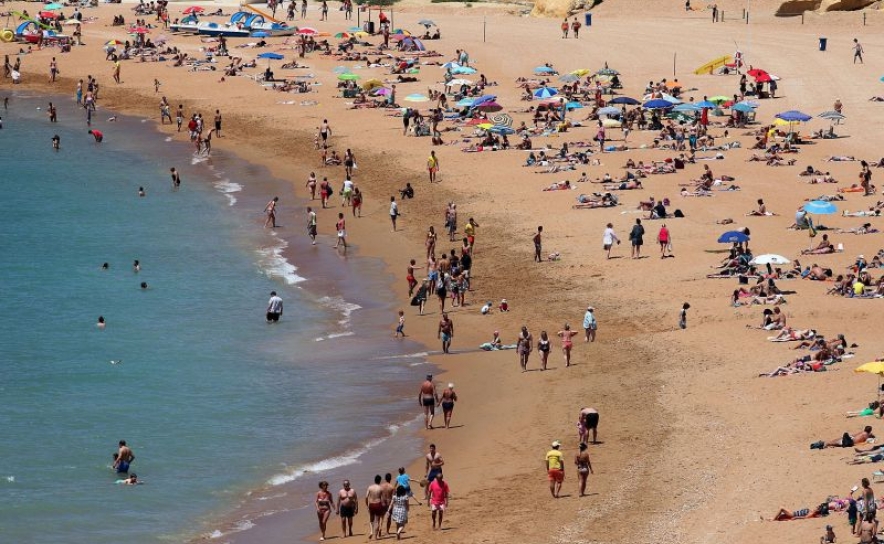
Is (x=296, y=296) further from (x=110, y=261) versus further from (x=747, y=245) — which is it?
(x=747, y=245)

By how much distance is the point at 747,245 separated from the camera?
41500 millimetres

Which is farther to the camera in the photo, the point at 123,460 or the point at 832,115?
the point at 832,115

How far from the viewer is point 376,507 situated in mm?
26250

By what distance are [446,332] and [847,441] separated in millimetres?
12040

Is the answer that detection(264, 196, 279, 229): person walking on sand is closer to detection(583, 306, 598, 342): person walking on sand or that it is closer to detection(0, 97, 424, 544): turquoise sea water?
detection(0, 97, 424, 544): turquoise sea water

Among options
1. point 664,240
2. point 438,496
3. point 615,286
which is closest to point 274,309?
point 615,286

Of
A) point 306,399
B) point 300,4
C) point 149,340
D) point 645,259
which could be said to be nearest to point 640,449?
point 306,399

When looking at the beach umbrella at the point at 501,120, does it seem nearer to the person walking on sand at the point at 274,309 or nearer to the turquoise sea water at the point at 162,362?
the turquoise sea water at the point at 162,362

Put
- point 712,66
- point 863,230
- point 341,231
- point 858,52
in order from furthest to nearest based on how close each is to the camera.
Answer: point 858,52
point 712,66
point 341,231
point 863,230

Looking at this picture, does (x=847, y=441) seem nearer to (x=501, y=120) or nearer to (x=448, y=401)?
(x=448, y=401)

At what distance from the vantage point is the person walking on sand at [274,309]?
40719 mm

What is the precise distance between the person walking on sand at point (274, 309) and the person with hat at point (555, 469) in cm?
1497

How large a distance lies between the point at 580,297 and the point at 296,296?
8406 mm

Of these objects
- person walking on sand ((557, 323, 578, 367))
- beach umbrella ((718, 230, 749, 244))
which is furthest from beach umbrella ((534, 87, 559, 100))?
person walking on sand ((557, 323, 578, 367))
